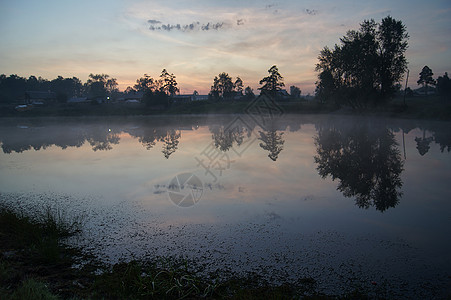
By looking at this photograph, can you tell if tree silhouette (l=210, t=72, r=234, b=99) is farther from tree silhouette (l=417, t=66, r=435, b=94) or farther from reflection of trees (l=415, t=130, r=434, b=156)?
reflection of trees (l=415, t=130, r=434, b=156)

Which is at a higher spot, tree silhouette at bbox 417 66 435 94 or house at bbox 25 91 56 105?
Answer: tree silhouette at bbox 417 66 435 94

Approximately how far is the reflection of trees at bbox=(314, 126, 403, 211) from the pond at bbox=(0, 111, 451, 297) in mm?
103

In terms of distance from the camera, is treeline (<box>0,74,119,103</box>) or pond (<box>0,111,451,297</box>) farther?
treeline (<box>0,74,119,103</box>)

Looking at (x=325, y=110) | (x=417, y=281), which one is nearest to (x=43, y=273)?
(x=417, y=281)

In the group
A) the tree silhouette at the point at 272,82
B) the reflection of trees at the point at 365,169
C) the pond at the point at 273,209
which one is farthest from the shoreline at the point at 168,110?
the pond at the point at 273,209

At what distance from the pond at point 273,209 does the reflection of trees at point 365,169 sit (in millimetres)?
103

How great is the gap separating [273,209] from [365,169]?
833cm

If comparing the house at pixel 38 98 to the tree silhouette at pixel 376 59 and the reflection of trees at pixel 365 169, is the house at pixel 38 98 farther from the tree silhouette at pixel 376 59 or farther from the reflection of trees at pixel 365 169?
the reflection of trees at pixel 365 169

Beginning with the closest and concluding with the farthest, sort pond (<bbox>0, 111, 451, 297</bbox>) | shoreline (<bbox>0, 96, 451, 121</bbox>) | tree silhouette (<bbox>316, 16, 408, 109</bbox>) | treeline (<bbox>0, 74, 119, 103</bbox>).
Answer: pond (<bbox>0, 111, 451, 297</bbox>), tree silhouette (<bbox>316, 16, 408, 109</bbox>), shoreline (<bbox>0, 96, 451, 121</bbox>), treeline (<bbox>0, 74, 119, 103</bbox>)

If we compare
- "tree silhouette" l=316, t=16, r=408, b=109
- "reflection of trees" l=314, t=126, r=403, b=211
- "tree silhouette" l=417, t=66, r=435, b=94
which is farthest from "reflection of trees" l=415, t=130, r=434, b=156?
"tree silhouette" l=417, t=66, r=435, b=94

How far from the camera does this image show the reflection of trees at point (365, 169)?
37.4ft

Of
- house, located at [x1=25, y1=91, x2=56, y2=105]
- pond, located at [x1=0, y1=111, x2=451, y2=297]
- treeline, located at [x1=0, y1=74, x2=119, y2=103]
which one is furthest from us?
treeline, located at [x1=0, y1=74, x2=119, y2=103]

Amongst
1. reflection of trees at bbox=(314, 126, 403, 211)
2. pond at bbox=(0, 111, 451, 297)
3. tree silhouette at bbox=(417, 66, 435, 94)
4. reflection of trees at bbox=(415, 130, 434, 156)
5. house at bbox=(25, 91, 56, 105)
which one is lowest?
pond at bbox=(0, 111, 451, 297)

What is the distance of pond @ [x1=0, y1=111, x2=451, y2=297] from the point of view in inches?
255
